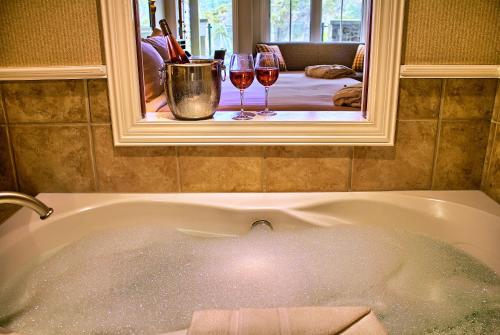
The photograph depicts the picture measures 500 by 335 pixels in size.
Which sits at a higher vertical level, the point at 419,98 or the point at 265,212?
the point at 419,98

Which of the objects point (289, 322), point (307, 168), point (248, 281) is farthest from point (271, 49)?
point (289, 322)

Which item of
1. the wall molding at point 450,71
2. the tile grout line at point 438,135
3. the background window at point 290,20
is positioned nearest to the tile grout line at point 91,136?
the wall molding at point 450,71

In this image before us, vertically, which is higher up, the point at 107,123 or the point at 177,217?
the point at 107,123

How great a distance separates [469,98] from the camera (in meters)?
1.27

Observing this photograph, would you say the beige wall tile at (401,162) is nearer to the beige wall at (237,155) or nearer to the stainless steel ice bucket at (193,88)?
the beige wall at (237,155)

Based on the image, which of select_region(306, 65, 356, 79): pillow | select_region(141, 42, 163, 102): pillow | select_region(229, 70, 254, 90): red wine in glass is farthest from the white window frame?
select_region(306, 65, 356, 79): pillow

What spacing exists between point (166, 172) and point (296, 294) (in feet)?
1.87

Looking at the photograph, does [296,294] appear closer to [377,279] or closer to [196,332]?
[377,279]

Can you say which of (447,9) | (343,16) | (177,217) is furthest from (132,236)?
(343,16)

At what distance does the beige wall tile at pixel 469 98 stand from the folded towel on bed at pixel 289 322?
82 cm

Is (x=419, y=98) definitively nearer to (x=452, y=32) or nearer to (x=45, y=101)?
(x=452, y=32)

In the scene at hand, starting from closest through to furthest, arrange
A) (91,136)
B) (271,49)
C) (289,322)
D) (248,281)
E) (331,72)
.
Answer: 1. (289,322)
2. (248,281)
3. (91,136)
4. (331,72)
5. (271,49)

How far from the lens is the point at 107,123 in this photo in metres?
1.30

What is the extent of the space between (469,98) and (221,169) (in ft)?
2.51
